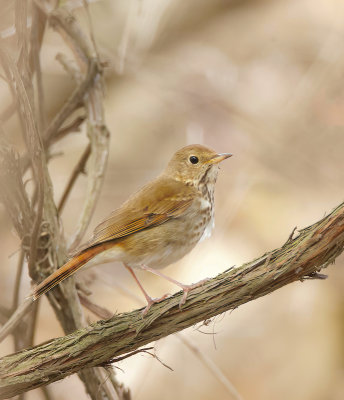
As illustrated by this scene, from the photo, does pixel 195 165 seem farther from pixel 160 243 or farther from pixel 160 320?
pixel 160 320

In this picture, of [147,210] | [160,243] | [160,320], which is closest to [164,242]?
[160,243]

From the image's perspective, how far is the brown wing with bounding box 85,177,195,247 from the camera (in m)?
2.99

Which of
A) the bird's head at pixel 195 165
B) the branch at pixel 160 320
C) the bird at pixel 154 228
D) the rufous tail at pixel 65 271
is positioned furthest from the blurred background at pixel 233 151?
the branch at pixel 160 320

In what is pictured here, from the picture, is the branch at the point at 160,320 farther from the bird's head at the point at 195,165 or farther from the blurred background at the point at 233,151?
the blurred background at the point at 233,151

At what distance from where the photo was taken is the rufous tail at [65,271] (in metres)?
2.54

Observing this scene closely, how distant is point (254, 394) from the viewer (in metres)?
5.48

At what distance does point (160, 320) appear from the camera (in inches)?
90.9

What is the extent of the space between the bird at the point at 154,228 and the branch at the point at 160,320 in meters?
0.44

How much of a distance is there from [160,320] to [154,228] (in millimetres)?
871

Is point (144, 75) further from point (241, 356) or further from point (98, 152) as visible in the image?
point (98, 152)

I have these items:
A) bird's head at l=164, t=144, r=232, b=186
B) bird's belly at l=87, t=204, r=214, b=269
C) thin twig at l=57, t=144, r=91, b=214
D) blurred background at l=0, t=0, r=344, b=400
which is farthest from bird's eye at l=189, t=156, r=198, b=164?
blurred background at l=0, t=0, r=344, b=400

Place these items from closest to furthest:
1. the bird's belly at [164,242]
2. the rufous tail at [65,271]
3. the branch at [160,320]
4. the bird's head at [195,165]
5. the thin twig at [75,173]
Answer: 1. the branch at [160,320]
2. the rufous tail at [65,271]
3. the bird's belly at [164,242]
4. the thin twig at [75,173]
5. the bird's head at [195,165]

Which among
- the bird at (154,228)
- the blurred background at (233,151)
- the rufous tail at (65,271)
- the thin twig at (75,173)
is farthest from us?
the blurred background at (233,151)

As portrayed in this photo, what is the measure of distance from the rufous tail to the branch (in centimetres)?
25
